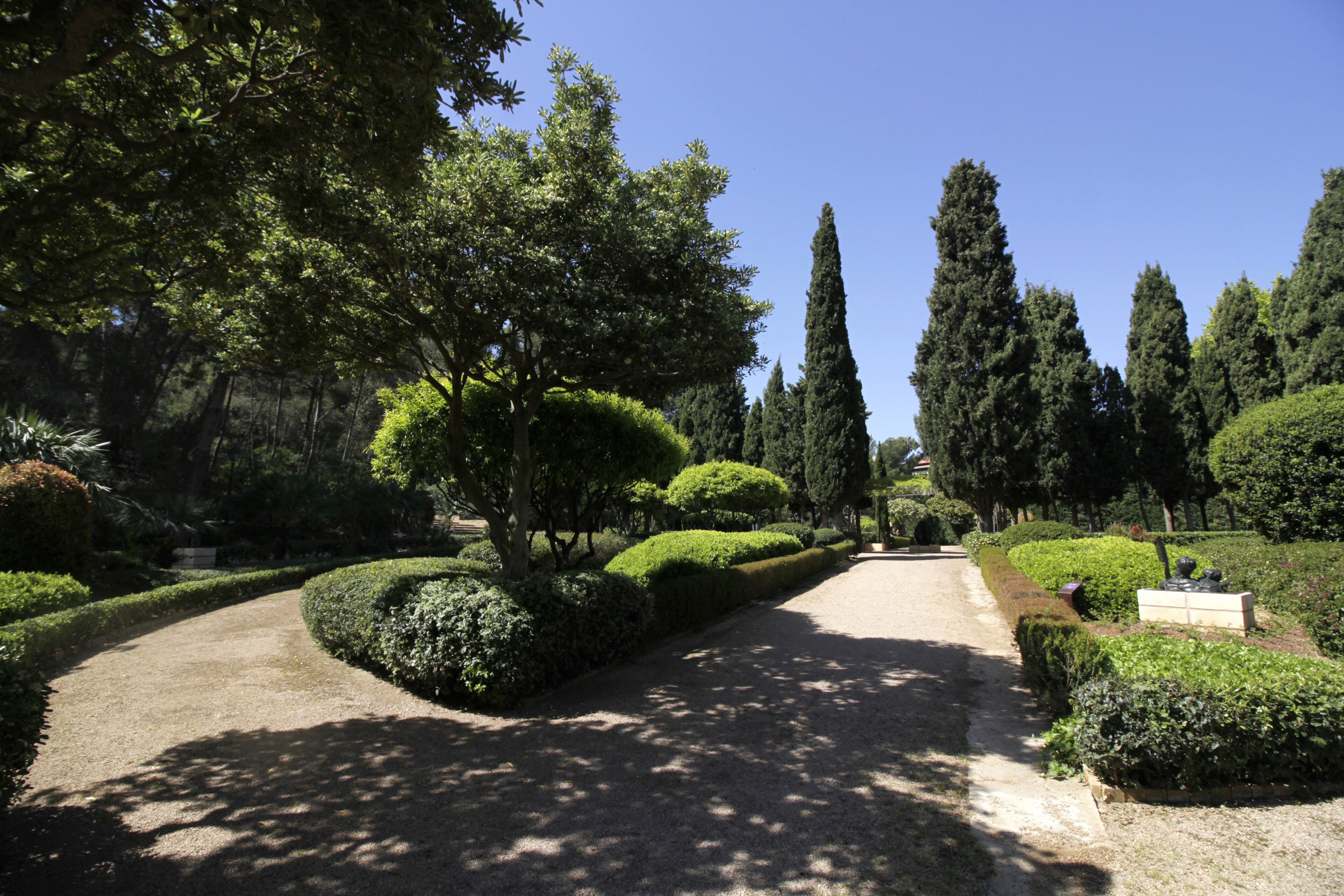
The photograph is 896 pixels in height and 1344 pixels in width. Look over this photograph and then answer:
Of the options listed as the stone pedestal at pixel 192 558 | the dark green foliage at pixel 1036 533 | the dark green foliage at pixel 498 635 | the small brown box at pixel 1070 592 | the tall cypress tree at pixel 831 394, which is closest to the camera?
the dark green foliage at pixel 498 635

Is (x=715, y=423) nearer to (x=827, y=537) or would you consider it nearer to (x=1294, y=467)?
(x=827, y=537)

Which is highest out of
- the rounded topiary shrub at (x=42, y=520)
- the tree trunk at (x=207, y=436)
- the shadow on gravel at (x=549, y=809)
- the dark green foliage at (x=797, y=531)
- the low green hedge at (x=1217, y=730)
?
the tree trunk at (x=207, y=436)

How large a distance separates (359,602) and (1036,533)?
15.6 metres

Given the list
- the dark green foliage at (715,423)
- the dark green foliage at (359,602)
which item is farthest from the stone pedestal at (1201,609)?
the dark green foliage at (715,423)

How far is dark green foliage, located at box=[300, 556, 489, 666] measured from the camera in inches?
257

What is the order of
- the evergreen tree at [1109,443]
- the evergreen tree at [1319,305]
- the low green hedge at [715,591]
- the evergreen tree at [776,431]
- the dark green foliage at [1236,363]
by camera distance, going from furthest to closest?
the evergreen tree at [776,431] < the evergreen tree at [1109,443] < the dark green foliage at [1236,363] < the evergreen tree at [1319,305] < the low green hedge at [715,591]

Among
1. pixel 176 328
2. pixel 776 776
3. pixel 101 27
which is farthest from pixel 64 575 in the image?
pixel 776 776

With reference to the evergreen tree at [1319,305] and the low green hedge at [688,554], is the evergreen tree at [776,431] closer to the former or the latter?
the low green hedge at [688,554]

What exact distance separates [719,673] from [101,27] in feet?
24.8

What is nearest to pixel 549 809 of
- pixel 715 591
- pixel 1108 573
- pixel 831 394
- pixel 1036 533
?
pixel 715 591

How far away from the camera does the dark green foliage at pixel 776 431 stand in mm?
30797

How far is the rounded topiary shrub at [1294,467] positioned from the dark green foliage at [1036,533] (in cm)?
558

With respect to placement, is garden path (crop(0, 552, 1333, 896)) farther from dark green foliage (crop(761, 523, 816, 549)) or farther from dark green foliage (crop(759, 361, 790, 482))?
dark green foliage (crop(759, 361, 790, 482))

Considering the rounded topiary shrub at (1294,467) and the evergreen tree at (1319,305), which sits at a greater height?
the evergreen tree at (1319,305)
